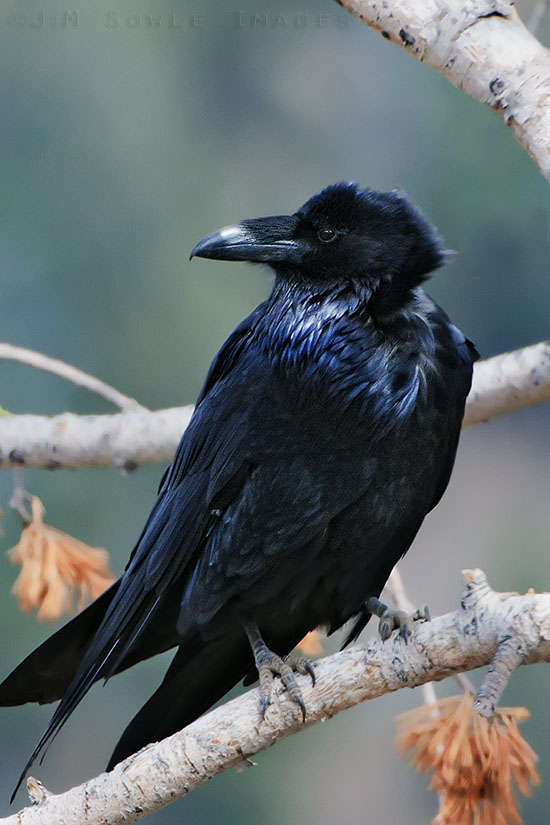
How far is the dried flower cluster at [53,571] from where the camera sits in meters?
1.81

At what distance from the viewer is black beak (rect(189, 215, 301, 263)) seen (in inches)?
66.3

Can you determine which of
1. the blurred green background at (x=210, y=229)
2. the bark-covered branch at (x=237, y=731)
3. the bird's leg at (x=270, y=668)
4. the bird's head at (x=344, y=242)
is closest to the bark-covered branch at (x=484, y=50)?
the bird's head at (x=344, y=242)

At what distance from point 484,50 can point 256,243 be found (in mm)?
482

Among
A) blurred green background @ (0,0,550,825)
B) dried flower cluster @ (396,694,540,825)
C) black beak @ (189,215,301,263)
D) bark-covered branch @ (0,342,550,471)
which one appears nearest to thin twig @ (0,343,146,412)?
bark-covered branch @ (0,342,550,471)

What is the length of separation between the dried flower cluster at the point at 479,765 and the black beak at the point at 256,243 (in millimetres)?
775

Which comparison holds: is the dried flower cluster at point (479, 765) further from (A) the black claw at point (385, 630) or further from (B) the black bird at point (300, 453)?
(B) the black bird at point (300, 453)

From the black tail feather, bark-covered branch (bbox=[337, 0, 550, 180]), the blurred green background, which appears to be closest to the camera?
bark-covered branch (bbox=[337, 0, 550, 180])

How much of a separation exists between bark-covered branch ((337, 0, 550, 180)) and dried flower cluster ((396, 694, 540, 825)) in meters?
0.72

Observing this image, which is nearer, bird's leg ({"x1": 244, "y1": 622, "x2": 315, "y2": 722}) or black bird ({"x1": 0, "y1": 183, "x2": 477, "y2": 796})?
bird's leg ({"x1": 244, "y1": 622, "x2": 315, "y2": 722})

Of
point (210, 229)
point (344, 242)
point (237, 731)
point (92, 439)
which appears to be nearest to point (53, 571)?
point (92, 439)

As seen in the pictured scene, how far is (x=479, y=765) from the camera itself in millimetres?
1280

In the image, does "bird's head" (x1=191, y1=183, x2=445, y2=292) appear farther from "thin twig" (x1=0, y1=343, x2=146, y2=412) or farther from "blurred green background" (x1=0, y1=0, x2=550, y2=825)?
"blurred green background" (x1=0, y1=0, x2=550, y2=825)

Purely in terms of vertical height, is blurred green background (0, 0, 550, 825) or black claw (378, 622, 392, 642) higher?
blurred green background (0, 0, 550, 825)

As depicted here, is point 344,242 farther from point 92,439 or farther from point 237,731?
point 237,731
